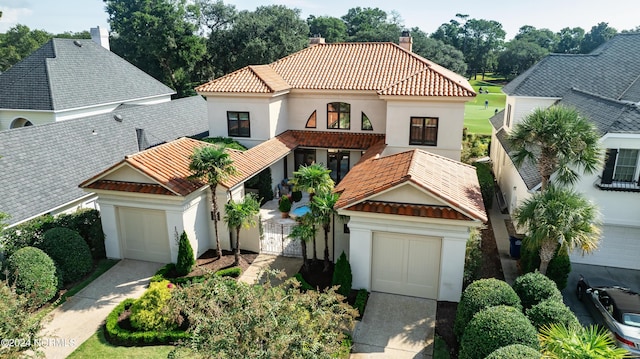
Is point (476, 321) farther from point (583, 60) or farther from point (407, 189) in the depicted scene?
point (583, 60)

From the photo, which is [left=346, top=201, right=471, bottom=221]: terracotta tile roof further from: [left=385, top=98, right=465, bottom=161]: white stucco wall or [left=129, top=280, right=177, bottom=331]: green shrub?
[left=385, top=98, right=465, bottom=161]: white stucco wall

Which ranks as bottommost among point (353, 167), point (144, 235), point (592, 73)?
point (144, 235)

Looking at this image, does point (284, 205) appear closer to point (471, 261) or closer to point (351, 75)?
point (351, 75)

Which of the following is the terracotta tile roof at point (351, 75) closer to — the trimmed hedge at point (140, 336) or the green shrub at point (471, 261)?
the green shrub at point (471, 261)

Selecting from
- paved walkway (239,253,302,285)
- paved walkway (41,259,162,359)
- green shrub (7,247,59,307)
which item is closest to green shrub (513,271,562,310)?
paved walkway (239,253,302,285)

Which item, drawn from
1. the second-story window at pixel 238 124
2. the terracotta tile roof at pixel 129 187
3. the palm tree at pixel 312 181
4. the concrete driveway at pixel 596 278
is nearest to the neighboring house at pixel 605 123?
the concrete driveway at pixel 596 278

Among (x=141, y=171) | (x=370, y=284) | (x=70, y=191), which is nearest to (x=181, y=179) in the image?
(x=141, y=171)

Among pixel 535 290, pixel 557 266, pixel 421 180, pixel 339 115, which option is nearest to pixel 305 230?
pixel 421 180
